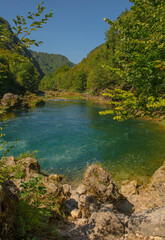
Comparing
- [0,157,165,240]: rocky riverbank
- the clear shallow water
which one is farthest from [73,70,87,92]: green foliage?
[0,157,165,240]: rocky riverbank

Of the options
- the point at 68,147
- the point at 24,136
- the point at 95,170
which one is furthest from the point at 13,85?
the point at 95,170

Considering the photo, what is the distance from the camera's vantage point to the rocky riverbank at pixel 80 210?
3613 mm

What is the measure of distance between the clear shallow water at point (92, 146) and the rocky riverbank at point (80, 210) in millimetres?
3091

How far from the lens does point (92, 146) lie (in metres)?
16.1

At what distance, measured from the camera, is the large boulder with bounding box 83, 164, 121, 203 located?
6922mm

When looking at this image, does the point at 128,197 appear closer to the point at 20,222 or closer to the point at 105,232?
the point at 105,232

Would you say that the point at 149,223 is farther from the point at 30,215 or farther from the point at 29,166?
the point at 29,166

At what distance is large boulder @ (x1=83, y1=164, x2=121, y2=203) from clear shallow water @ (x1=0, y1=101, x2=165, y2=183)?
3.45m

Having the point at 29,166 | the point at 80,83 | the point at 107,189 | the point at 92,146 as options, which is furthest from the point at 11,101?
the point at 80,83

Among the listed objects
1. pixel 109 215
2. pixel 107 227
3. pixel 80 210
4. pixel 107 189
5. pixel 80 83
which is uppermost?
pixel 80 83

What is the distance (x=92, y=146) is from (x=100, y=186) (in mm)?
9043

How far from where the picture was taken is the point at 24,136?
19.0 m

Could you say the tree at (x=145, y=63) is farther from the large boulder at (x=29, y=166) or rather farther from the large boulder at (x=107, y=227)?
the large boulder at (x=29, y=166)

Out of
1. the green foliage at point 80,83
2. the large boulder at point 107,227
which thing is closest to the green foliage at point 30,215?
the large boulder at point 107,227
